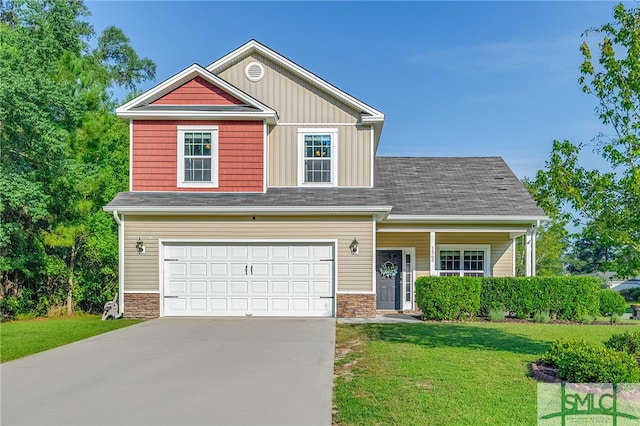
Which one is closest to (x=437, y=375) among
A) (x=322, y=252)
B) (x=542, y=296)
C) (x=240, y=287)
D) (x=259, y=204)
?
(x=322, y=252)

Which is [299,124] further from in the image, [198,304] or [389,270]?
[198,304]

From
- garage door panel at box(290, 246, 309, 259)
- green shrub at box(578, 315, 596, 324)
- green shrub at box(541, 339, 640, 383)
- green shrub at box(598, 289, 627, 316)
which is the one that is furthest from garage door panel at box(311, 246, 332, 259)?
green shrub at box(598, 289, 627, 316)

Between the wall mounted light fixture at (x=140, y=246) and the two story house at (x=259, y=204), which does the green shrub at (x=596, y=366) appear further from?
the wall mounted light fixture at (x=140, y=246)

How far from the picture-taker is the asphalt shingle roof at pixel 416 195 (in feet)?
45.8

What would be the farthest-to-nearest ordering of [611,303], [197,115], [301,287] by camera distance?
[611,303], [197,115], [301,287]

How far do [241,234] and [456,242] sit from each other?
282 inches

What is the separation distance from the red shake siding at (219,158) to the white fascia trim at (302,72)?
2076 millimetres

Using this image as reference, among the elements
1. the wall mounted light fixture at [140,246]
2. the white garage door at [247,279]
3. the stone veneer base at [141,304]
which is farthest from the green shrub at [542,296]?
the wall mounted light fixture at [140,246]

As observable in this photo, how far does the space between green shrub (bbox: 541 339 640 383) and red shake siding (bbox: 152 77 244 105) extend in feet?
36.1

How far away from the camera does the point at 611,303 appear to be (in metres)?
16.2

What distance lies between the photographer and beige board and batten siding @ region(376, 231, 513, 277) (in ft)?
55.1

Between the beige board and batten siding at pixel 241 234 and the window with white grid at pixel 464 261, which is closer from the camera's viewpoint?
the beige board and batten siding at pixel 241 234

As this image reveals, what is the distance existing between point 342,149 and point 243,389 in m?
9.69

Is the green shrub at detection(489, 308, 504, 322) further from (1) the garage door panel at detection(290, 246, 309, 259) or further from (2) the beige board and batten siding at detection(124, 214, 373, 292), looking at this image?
(1) the garage door panel at detection(290, 246, 309, 259)
